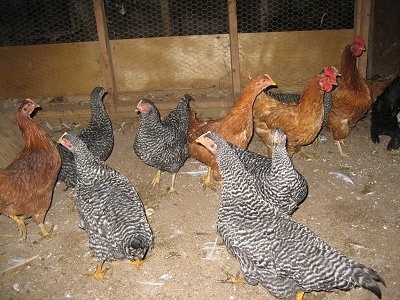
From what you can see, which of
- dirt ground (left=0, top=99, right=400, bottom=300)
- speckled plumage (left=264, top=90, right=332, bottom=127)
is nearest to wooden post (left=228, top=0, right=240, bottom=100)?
speckled plumage (left=264, top=90, right=332, bottom=127)

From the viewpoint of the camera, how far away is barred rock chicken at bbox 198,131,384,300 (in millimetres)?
2738

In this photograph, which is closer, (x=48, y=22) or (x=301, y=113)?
(x=301, y=113)

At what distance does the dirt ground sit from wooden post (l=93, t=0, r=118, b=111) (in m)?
1.78

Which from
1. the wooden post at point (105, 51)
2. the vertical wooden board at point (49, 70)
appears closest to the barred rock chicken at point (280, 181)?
the wooden post at point (105, 51)

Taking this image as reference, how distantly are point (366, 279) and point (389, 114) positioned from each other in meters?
3.87

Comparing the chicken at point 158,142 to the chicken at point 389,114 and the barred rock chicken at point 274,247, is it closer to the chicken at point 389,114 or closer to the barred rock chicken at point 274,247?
the barred rock chicken at point 274,247

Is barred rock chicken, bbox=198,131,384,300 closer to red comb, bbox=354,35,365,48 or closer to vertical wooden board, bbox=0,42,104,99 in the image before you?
red comb, bbox=354,35,365,48

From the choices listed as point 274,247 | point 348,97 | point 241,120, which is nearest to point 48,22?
point 241,120

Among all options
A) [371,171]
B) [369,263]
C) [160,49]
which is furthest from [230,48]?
[369,263]

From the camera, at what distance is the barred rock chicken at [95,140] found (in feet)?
15.5

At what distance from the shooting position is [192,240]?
14.0 ft

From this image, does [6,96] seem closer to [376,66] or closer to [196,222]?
[196,222]

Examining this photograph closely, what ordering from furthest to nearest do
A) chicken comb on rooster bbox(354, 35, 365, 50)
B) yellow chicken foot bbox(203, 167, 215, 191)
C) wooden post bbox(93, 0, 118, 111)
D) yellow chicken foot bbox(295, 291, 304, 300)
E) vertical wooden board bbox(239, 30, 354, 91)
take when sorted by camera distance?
1. vertical wooden board bbox(239, 30, 354, 91)
2. wooden post bbox(93, 0, 118, 111)
3. chicken comb on rooster bbox(354, 35, 365, 50)
4. yellow chicken foot bbox(203, 167, 215, 191)
5. yellow chicken foot bbox(295, 291, 304, 300)

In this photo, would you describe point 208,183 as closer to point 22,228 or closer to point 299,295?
point 299,295
